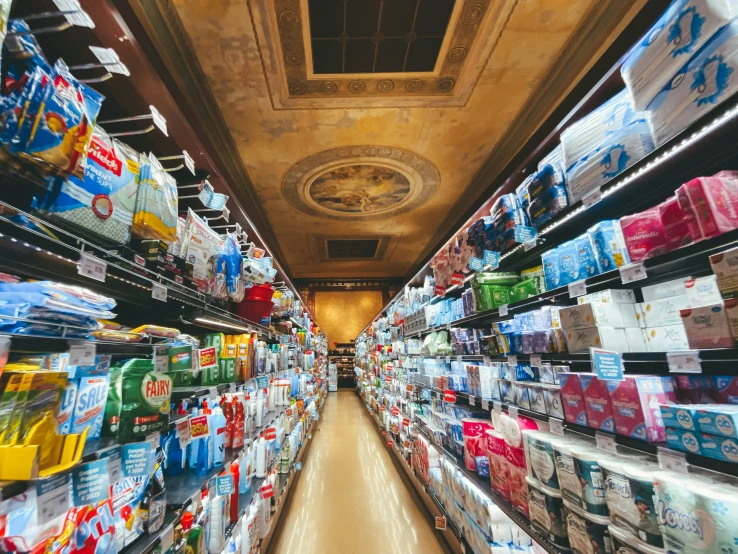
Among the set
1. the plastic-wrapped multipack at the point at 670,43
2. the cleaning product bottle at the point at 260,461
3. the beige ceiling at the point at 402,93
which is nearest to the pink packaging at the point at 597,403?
the plastic-wrapped multipack at the point at 670,43

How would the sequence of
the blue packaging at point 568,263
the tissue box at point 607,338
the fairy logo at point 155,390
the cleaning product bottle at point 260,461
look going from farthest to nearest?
the cleaning product bottle at point 260,461
the blue packaging at point 568,263
the tissue box at point 607,338
the fairy logo at point 155,390

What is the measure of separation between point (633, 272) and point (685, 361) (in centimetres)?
35

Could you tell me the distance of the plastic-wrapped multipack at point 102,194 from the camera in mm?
959

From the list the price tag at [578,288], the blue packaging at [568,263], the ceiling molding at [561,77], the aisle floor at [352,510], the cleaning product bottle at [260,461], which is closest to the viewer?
the price tag at [578,288]

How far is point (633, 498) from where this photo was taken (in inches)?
46.9

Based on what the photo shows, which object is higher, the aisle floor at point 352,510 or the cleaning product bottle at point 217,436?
the cleaning product bottle at point 217,436

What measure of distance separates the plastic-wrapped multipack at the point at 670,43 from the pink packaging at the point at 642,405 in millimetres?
1075

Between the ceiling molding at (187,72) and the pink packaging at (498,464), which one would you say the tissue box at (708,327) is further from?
the ceiling molding at (187,72)

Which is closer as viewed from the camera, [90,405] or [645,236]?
[90,405]

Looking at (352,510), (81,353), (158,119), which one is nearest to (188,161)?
(158,119)

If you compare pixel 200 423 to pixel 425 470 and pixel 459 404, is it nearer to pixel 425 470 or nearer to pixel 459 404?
pixel 459 404

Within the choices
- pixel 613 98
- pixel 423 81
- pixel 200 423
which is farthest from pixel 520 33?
pixel 200 423

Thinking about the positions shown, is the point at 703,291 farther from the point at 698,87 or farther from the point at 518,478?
the point at 518,478

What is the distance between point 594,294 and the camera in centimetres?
156
